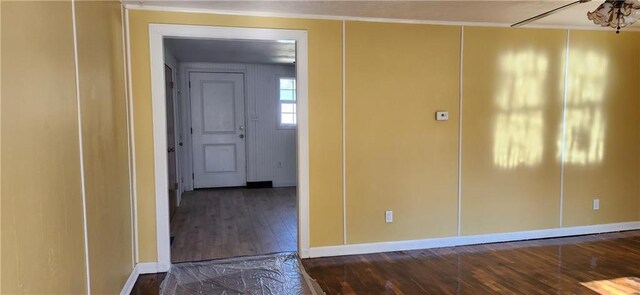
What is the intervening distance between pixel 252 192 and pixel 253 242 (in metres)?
2.56

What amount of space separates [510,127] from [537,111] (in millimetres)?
335

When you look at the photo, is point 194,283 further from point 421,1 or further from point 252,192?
point 252,192

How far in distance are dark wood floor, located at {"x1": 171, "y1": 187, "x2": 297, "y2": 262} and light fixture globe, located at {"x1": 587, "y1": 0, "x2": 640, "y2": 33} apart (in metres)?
2.89

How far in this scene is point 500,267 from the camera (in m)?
3.19

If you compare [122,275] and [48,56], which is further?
[122,275]

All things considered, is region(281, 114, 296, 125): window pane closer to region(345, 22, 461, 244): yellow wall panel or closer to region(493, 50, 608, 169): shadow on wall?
region(345, 22, 461, 244): yellow wall panel

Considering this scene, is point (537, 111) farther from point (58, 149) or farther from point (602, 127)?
point (58, 149)

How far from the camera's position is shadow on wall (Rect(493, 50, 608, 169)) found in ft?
12.1

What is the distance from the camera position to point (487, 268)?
3170 millimetres

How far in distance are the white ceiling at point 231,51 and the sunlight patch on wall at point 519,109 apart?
2.19 meters

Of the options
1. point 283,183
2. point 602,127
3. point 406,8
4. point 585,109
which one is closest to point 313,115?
point 406,8

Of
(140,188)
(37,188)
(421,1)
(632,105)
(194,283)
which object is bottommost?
(194,283)

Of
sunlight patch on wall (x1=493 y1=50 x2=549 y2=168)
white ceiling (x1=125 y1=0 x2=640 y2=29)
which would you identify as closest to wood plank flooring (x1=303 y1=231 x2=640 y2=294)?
sunlight patch on wall (x1=493 y1=50 x2=549 y2=168)

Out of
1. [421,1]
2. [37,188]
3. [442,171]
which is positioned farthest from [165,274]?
[421,1]
